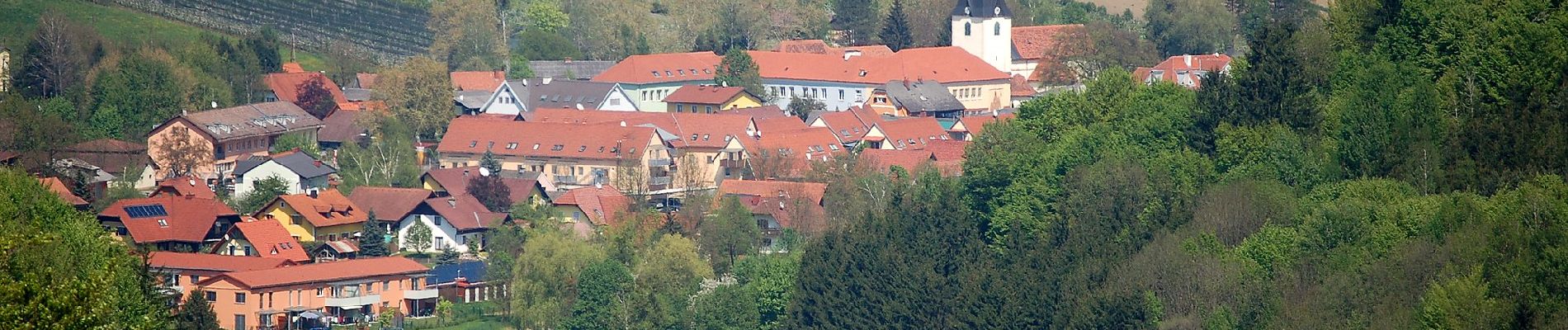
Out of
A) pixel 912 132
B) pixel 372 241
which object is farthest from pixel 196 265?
pixel 912 132

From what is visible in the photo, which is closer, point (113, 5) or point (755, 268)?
point (755, 268)

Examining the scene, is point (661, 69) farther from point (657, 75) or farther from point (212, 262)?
point (212, 262)

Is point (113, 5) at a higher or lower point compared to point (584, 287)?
higher

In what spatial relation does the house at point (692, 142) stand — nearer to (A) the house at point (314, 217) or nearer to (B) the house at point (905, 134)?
(B) the house at point (905, 134)

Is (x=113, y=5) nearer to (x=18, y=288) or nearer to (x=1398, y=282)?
(x=1398, y=282)

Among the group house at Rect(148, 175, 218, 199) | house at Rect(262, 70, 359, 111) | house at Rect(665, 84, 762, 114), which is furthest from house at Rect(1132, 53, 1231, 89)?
house at Rect(148, 175, 218, 199)

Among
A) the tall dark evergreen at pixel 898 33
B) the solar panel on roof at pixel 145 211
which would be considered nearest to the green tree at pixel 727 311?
the solar panel on roof at pixel 145 211

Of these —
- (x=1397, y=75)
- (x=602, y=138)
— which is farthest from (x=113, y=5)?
(x=1397, y=75)
